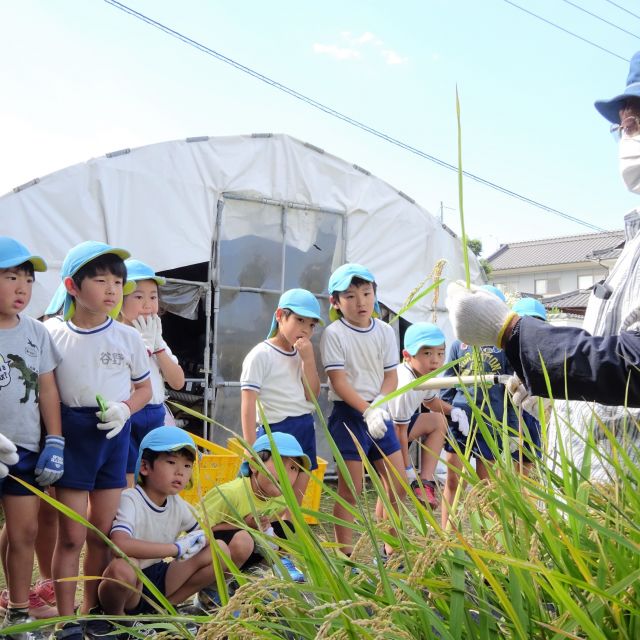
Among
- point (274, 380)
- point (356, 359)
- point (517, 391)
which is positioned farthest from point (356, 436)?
point (517, 391)

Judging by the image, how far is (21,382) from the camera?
2707mm

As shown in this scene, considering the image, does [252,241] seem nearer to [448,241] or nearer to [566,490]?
[448,241]

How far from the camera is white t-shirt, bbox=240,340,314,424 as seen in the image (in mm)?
3865

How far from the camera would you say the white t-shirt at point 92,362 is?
293 cm

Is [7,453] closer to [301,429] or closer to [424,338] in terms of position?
[301,429]

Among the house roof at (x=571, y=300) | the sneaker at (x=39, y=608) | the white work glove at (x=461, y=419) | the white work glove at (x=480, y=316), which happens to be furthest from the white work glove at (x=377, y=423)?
the house roof at (x=571, y=300)

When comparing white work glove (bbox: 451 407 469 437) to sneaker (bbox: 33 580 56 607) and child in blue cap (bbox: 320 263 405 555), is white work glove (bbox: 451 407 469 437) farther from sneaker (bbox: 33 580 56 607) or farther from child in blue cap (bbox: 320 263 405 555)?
sneaker (bbox: 33 580 56 607)

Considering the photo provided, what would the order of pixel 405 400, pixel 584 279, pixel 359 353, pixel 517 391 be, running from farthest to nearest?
1. pixel 584 279
2. pixel 405 400
3. pixel 359 353
4. pixel 517 391

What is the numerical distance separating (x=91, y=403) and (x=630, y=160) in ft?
7.52

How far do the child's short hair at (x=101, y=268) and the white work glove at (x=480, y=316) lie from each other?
78.8 inches

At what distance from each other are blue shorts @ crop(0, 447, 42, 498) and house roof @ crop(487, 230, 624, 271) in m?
39.0

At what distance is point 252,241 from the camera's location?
Result: 6.74m

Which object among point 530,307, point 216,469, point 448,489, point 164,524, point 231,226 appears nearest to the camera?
point 164,524

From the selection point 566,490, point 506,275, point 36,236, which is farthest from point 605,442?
point 506,275
